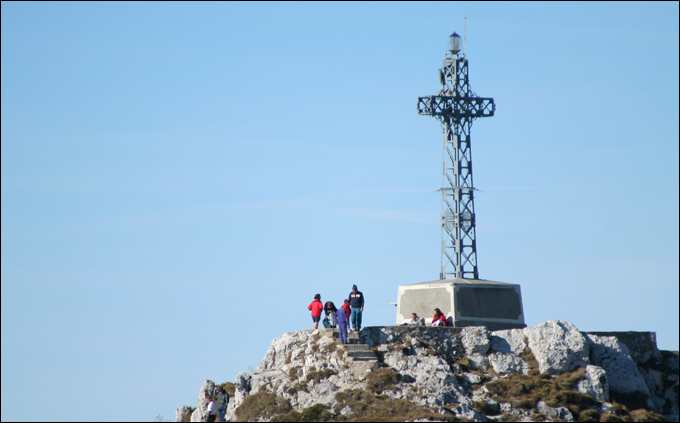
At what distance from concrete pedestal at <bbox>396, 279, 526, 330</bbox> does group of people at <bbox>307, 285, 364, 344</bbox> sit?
6.82m

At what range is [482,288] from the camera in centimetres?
5072

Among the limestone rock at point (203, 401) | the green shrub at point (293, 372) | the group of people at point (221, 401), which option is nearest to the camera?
the group of people at point (221, 401)

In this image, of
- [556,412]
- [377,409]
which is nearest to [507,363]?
[556,412]

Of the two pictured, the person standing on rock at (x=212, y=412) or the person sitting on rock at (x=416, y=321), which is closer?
the person standing on rock at (x=212, y=412)

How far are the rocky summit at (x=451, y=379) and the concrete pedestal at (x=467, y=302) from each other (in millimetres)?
3243

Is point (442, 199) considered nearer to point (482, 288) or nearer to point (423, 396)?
point (482, 288)

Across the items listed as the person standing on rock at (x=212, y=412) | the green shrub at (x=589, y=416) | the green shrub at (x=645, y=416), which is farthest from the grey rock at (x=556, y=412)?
the person standing on rock at (x=212, y=412)

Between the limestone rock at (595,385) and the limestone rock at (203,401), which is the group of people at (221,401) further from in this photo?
the limestone rock at (595,385)

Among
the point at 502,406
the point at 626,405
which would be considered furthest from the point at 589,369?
the point at 502,406

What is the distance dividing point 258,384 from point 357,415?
570cm

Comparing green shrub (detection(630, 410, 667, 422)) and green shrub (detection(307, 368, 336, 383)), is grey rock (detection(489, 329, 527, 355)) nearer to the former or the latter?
green shrub (detection(630, 410, 667, 422))

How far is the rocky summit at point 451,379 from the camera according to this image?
1628 inches

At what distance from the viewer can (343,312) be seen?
142 feet

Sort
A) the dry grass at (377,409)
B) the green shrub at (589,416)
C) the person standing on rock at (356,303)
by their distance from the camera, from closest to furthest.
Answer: the dry grass at (377,409) < the green shrub at (589,416) < the person standing on rock at (356,303)
